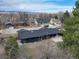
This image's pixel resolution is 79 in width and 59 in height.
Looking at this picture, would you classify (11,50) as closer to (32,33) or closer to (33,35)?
(33,35)

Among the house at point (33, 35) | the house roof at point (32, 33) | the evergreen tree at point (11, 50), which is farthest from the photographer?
the house roof at point (32, 33)

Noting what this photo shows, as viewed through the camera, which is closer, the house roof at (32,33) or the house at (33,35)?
the house at (33,35)

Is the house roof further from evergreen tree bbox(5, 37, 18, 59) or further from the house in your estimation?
evergreen tree bbox(5, 37, 18, 59)

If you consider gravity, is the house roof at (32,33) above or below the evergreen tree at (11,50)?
below

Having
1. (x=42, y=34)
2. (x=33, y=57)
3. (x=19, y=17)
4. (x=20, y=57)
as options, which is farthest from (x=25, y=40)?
(x=19, y=17)

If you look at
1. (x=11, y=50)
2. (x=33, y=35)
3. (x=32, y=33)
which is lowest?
(x=33, y=35)

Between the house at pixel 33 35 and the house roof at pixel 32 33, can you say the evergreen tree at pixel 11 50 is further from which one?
the house roof at pixel 32 33

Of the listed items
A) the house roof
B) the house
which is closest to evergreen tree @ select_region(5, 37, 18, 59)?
the house

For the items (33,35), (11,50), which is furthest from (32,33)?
(11,50)

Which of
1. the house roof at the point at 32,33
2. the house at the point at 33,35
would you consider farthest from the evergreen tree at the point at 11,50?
the house roof at the point at 32,33

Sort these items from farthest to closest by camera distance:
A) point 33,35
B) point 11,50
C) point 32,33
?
point 32,33 < point 33,35 < point 11,50

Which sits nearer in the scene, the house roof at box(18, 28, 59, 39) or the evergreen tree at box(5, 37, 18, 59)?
the evergreen tree at box(5, 37, 18, 59)
